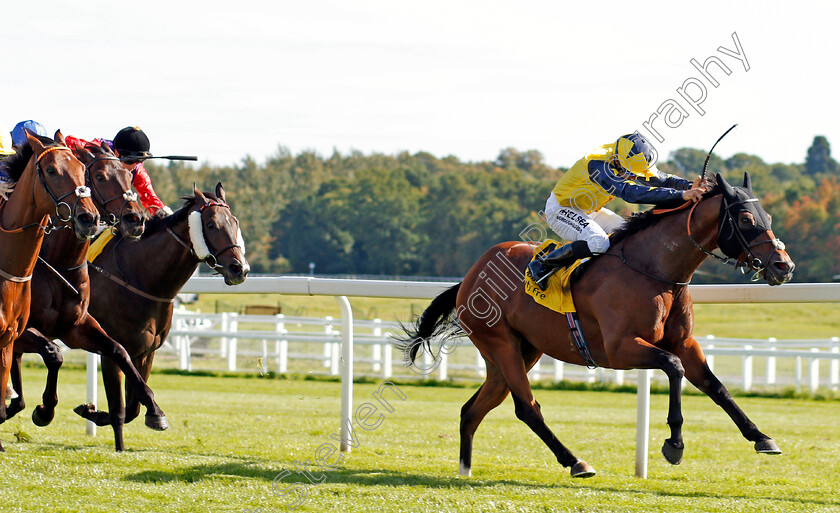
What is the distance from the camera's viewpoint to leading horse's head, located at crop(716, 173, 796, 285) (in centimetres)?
491

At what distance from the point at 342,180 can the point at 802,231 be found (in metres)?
45.9

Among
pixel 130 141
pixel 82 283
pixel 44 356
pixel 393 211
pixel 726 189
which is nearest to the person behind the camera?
pixel 726 189

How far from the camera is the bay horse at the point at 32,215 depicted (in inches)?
198

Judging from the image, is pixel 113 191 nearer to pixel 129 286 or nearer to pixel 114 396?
pixel 129 286

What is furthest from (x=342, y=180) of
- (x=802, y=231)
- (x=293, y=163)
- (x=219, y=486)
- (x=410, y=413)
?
(x=219, y=486)

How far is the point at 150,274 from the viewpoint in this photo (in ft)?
20.6

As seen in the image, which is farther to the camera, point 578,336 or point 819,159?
point 819,159

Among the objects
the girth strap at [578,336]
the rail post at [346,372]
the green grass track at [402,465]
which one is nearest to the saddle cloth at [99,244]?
the green grass track at [402,465]

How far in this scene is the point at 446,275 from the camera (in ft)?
218

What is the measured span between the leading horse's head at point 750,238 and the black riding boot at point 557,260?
0.76 m

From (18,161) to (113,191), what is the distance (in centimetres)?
53

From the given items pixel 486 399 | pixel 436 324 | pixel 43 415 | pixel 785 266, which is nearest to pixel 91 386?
pixel 43 415

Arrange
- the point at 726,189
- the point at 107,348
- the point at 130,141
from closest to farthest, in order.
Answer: the point at 726,189 < the point at 107,348 < the point at 130,141

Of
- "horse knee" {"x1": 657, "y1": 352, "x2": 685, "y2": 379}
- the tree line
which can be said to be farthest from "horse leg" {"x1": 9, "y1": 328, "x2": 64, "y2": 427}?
the tree line
